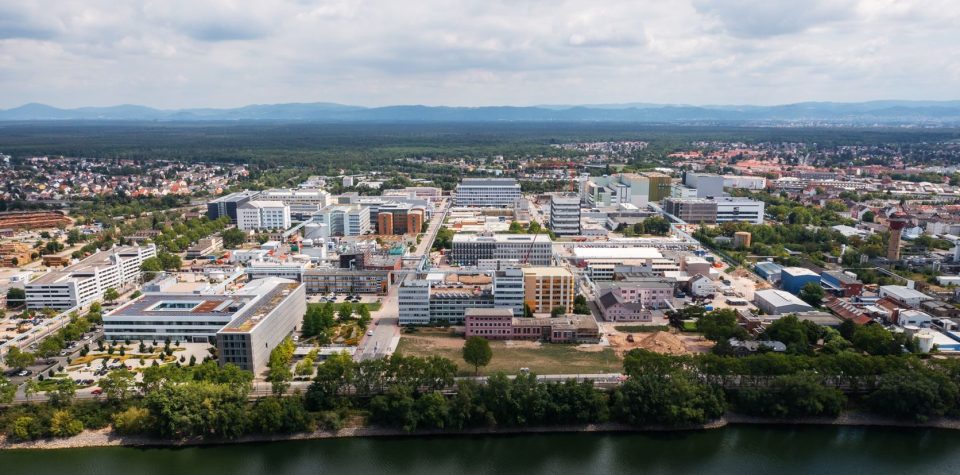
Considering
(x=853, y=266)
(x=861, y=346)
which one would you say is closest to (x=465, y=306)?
(x=861, y=346)

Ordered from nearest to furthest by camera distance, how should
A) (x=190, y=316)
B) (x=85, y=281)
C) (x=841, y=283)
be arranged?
1. (x=190, y=316)
2. (x=85, y=281)
3. (x=841, y=283)

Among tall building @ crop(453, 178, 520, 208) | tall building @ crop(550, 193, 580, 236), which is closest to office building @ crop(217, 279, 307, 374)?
tall building @ crop(550, 193, 580, 236)

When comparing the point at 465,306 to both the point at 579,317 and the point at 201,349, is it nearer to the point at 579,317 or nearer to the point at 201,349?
the point at 579,317

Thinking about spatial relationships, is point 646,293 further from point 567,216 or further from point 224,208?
point 224,208

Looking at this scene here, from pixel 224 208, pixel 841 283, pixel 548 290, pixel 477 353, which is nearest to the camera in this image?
pixel 477 353

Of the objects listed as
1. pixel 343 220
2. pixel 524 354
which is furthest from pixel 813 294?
pixel 343 220

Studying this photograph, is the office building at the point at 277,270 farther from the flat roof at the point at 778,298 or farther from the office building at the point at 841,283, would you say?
the office building at the point at 841,283

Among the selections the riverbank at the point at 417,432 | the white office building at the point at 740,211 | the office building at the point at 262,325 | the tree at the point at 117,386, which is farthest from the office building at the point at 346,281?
the white office building at the point at 740,211
